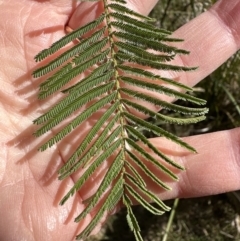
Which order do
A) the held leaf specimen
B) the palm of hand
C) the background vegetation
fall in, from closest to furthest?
the held leaf specimen < the palm of hand < the background vegetation

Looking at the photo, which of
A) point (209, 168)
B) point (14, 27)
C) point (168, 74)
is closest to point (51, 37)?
point (14, 27)

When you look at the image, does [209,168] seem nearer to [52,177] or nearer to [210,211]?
[52,177]

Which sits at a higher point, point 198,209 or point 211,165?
point 211,165

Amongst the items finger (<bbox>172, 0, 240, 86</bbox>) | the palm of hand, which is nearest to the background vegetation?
finger (<bbox>172, 0, 240, 86</bbox>)

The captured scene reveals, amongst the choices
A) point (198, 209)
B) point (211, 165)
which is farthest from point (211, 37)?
point (198, 209)

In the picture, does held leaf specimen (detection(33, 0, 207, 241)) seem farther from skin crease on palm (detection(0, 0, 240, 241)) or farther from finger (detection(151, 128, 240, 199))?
finger (detection(151, 128, 240, 199))

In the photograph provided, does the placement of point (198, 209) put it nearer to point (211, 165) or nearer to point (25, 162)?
point (211, 165)

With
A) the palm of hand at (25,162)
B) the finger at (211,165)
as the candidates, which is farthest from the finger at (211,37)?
the palm of hand at (25,162)
